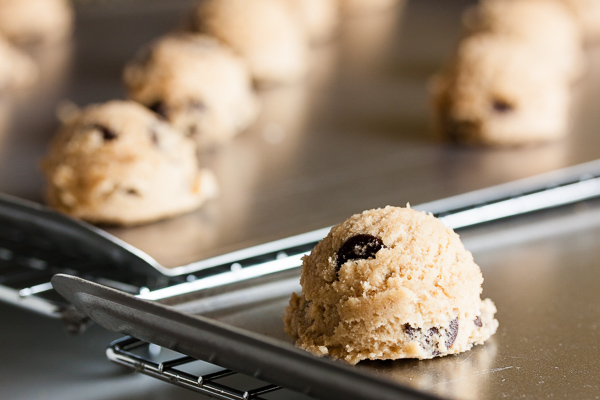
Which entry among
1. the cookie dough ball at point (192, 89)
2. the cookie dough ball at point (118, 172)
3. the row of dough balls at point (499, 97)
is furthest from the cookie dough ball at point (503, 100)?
the cookie dough ball at point (118, 172)

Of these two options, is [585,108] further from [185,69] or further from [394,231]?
[394,231]

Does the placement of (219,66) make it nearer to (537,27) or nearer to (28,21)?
(537,27)

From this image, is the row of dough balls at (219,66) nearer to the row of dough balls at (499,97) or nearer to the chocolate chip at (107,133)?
the chocolate chip at (107,133)

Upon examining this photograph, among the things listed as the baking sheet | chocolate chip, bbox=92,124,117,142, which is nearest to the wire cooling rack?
the baking sheet

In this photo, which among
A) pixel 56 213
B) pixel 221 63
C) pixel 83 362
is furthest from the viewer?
pixel 221 63

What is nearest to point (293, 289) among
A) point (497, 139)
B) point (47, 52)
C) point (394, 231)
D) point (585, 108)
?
point (394, 231)

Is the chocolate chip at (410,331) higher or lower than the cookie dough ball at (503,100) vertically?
lower
